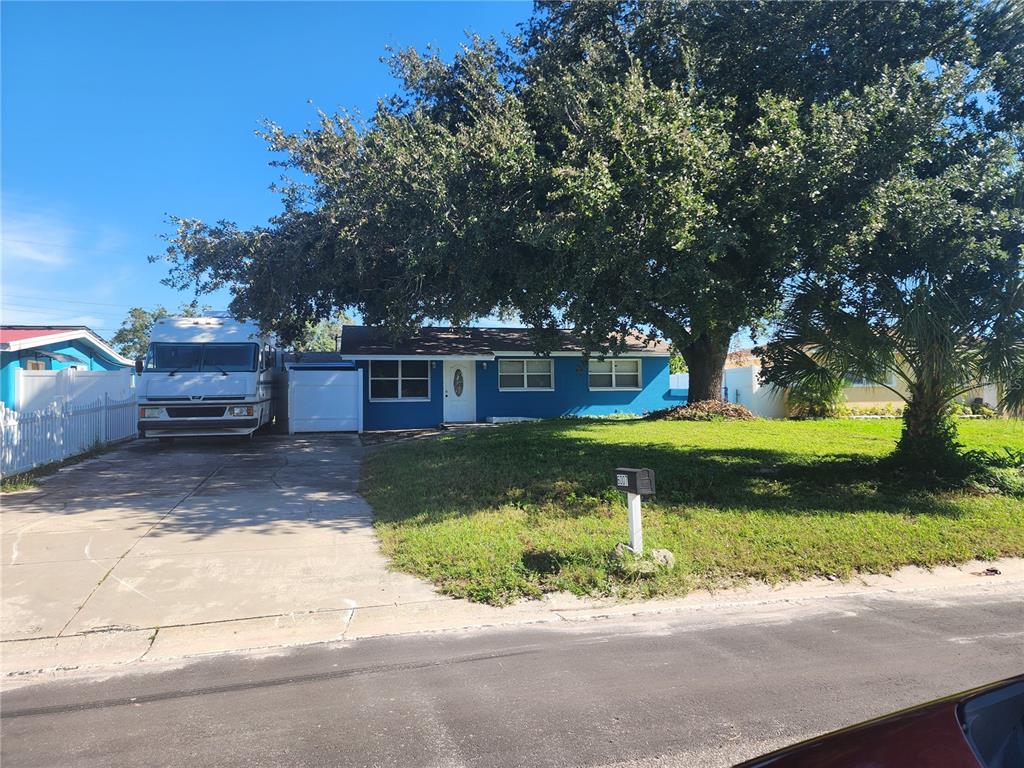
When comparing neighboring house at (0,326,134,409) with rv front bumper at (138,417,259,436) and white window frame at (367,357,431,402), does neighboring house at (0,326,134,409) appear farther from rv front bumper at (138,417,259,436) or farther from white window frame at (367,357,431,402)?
white window frame at (367,357,431,402)

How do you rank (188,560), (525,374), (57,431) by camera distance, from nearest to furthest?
(188,560) < (57,431) < (525,374)

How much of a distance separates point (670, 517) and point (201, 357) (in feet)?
39.8

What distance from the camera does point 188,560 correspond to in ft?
22.1

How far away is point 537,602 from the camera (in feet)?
18.8

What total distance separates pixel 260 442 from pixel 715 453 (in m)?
11.3

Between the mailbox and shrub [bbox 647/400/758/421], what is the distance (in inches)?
497

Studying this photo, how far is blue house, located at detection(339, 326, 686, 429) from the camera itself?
20.9 meters

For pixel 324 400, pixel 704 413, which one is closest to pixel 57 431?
pixel 324 400

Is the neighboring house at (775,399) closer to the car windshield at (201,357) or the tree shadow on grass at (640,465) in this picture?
the tree shadow on grass at (640,465)

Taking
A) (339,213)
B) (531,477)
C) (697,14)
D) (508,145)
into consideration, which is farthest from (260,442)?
(697,14)

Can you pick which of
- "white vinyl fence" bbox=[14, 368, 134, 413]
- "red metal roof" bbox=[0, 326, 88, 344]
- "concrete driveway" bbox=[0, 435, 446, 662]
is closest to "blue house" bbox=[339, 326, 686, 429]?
"white vinyl fence" bbox=[14, 368, 134, 413]

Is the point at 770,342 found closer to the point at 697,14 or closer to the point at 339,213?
the point at 697,14

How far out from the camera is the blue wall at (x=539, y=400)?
21.0 meters

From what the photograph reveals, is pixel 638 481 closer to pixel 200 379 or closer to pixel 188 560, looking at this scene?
pixel 188 560
